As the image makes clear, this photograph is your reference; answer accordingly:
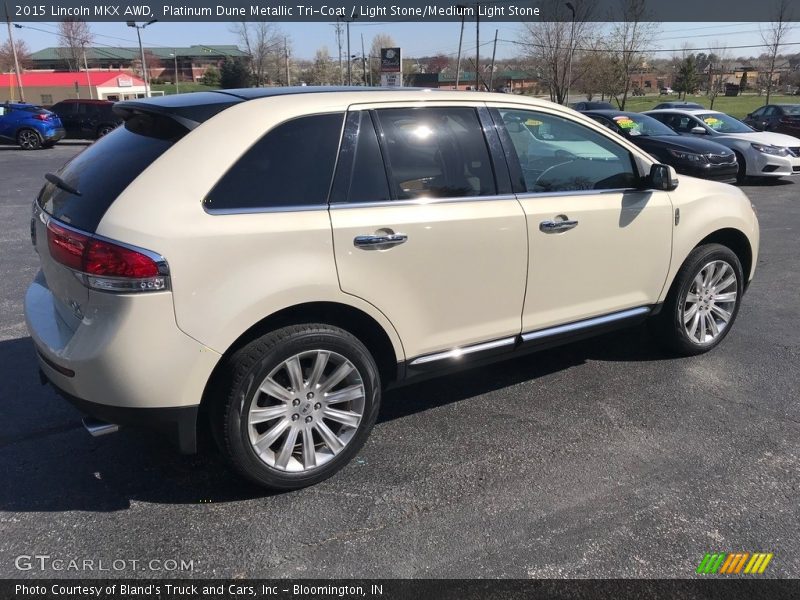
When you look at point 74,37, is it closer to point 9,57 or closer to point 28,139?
point 9,57

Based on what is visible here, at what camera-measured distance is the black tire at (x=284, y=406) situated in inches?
107

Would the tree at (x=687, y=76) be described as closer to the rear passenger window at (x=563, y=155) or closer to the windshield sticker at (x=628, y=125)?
the windshield sticker at (x=628, y=125)

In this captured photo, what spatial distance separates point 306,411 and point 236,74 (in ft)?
184

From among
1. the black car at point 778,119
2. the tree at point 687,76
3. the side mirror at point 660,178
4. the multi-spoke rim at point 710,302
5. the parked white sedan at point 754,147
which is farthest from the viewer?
the tree at point 687,76

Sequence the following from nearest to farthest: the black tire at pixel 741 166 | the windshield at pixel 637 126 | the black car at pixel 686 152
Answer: the black car at pixel 686 152
the windshield at pixel 637 126
the black tire at pixel 741 166

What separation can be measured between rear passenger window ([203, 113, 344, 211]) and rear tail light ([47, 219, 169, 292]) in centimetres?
34

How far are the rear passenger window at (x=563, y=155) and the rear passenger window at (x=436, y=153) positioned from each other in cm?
28

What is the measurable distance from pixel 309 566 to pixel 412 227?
1555 millimetres

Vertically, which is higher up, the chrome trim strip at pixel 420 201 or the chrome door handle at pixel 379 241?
the chrome trim strip at pixel 420 201

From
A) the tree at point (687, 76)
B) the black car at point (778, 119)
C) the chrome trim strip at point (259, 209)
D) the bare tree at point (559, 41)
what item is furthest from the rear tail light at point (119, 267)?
the tree at point (687, 76)

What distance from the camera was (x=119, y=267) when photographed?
2492 millimetres

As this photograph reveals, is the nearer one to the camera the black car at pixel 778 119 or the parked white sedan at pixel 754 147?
the parked white sedan at pixel 754 147

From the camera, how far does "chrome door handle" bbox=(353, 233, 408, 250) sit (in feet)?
9.65

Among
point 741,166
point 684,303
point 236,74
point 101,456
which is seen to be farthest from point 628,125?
point 236,74
